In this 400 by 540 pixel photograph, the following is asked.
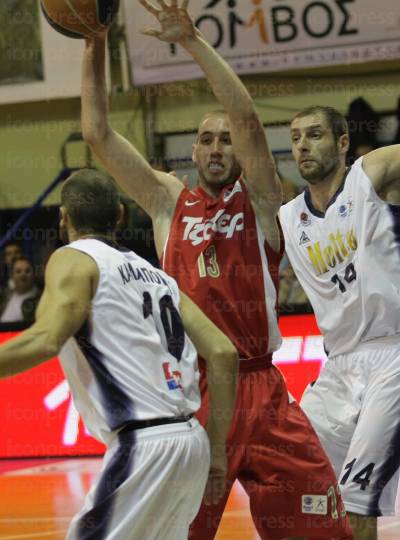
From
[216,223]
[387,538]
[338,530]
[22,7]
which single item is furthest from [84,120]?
[22,7]

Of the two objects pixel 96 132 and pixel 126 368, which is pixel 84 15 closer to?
pixel 96 132

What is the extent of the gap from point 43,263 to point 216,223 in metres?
8.70

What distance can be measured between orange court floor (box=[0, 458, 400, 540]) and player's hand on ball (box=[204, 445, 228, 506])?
7.33ft

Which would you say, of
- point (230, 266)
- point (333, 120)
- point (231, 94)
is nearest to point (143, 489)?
point (230, 266)

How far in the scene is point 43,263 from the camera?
13.4 m

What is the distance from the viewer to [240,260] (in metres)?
4.83

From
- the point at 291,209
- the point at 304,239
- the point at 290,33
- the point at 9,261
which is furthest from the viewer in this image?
the point at 9,261

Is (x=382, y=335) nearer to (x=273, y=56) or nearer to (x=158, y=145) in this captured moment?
(x=273, y=56)

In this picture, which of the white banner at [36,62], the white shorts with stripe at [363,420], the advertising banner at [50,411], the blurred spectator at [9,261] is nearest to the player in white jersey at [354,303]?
the white shorts with stripe at [363,420]

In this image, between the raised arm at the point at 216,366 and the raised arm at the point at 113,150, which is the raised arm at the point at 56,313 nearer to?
the raised arm at the point at 216,366

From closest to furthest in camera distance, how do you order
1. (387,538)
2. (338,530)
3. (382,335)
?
(338,530) < (382,335) < (387,538)

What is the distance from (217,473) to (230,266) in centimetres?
108

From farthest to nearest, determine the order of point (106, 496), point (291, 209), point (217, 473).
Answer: point (291, 209) < point (217, 473) < point (106, 496)

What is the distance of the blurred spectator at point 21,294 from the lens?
1262cm
